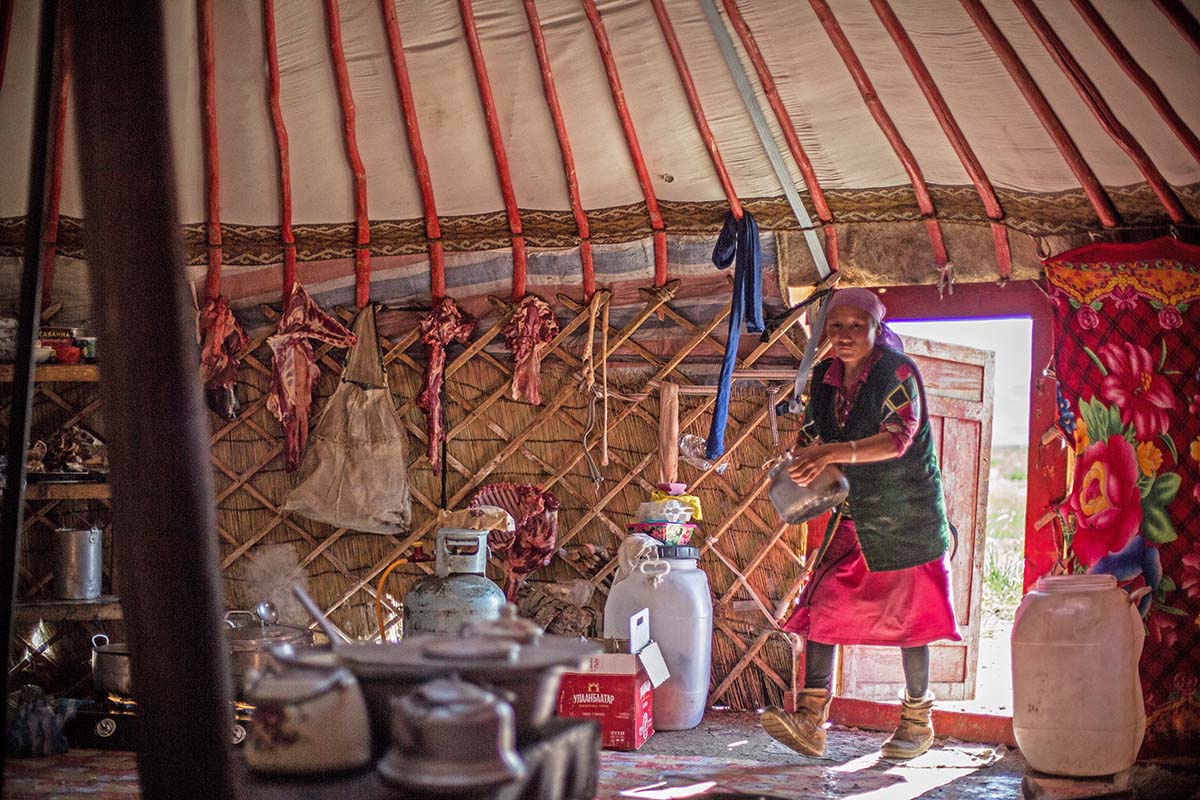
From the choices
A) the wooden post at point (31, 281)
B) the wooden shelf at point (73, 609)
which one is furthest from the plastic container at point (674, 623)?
the wooden post at point (31, 281)

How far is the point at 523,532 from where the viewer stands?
422cm

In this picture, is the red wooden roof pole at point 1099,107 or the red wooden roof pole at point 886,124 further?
the red wooden roof pole at point 886,124

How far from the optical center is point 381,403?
4395 mm

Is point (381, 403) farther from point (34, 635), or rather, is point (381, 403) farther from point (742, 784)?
point (742, 784)

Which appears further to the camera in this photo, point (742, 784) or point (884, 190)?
point (884, 190)

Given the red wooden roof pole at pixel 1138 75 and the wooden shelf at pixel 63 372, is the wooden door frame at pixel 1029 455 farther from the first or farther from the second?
the wooden shelf at pixel 63 372

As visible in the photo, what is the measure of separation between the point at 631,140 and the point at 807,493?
1.43 metres

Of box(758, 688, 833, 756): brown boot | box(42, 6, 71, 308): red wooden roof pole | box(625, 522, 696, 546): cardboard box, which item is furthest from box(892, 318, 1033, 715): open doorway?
box(42, 6, 71, 308): red wooden roof pole

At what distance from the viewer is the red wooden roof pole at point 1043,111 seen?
3059 mm

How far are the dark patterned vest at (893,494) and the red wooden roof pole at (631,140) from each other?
1213mm

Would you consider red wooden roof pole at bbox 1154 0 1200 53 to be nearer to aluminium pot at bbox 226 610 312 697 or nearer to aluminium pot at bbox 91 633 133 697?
aluminium pot at bbox 226 610 312 697

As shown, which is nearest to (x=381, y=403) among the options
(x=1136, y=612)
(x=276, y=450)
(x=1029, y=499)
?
(x=276, y=450)

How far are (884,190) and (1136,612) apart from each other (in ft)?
5.32

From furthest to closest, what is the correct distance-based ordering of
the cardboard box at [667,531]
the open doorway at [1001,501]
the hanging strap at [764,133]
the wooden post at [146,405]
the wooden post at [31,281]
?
the open doorway at [1001,501] → the cardboard box at [667,531] → the hanging strap at [764,133] → the wooden post at [31,281] → the wooden post at [146,405]
